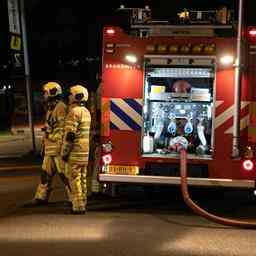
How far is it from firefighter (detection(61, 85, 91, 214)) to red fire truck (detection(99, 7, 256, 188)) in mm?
268

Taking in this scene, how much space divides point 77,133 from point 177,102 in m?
1.46

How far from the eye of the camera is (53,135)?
1018 centimetres

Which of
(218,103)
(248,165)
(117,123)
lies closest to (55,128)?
(117,123)

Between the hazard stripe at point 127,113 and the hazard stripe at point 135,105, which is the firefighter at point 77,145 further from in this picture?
the hazard stripe at point 135,105

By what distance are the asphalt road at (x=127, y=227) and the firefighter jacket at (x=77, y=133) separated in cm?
78

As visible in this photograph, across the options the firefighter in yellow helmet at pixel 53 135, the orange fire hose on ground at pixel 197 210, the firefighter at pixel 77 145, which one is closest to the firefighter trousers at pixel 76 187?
the firefighter at pixel 77 145

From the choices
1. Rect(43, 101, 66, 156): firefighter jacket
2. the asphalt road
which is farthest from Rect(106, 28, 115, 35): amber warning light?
the asphalt road

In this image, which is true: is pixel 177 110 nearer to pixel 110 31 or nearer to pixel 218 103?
pixel 218 103

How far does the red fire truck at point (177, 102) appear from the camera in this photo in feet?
31.3

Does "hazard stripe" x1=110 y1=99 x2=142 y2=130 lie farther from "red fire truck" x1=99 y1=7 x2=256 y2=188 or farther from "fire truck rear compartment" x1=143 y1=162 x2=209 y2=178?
"fire truck rear compartment" x1=143 y1=162 x2=209 y2=178

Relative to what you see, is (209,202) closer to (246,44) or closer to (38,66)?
(246,44)

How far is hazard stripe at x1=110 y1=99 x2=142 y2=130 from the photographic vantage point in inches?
388

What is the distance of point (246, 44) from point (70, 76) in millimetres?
37495

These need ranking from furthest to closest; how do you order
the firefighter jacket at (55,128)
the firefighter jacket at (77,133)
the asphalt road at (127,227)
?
the firefighter jacket at (55,128), the firefighter jacket at (77,133), the asphalt road at (127,227)
